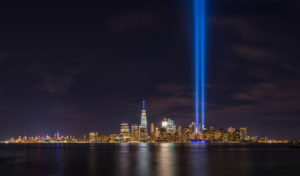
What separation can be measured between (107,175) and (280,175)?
81.2ft

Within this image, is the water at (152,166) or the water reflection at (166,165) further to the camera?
the water at (152,166)

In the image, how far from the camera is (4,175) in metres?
46.4

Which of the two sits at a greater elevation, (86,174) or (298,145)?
(86,174)

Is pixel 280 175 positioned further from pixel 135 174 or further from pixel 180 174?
pixel 135 174

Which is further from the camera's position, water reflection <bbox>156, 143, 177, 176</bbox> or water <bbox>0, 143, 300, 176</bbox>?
water <bbox>0, 143, 300, 176</bbox>

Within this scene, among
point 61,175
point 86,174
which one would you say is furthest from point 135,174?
point 61,175

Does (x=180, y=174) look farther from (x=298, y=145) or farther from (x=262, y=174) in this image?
(x=298, y=145)

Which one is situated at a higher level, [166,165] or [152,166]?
[152,166]

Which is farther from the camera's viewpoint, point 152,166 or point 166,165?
point 166,165

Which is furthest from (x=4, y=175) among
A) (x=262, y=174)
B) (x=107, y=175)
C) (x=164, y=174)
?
(x=262, y=174)

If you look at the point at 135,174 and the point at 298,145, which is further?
the point at 298,145

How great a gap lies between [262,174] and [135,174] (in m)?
18.7

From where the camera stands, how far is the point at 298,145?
620 feet

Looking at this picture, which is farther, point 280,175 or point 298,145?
point 298,145
